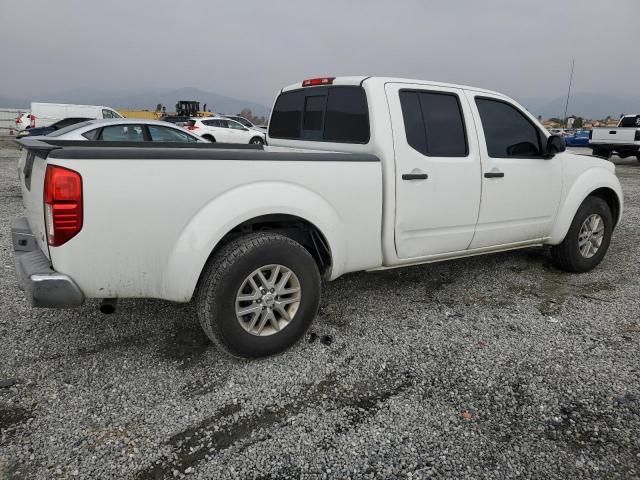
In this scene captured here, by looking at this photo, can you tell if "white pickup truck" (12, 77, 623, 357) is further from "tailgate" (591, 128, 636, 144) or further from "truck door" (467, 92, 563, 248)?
"tailgate" (591, 128, 636, 144)

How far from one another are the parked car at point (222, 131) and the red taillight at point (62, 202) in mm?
16850

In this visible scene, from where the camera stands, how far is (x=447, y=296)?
4238mm

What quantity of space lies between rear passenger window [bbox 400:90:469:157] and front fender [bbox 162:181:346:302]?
3.64ft

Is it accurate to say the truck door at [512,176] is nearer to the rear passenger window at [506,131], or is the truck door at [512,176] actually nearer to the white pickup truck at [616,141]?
the rear passenger window at [506,131]

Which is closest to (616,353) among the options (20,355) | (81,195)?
(81,195)

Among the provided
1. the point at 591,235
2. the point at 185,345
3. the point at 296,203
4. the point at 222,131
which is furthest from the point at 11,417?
the point at 222,131

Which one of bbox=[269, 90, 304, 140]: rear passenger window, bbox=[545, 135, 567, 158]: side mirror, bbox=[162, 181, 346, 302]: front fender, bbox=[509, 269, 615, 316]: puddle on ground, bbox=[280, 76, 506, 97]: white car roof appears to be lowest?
bbox=[509, 269, 615, 316]: puddle on ground

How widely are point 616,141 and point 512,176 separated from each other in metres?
14.7

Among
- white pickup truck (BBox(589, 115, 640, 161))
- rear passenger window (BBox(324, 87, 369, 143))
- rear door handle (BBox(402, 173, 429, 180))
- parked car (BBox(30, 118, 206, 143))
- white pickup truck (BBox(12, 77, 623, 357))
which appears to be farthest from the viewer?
white pickup truck (BBox(589, 115, 640, 161))

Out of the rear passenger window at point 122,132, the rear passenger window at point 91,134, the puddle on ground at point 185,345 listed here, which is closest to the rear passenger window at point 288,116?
the puddle on ground at point 185,345

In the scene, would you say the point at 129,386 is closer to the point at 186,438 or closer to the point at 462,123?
the point at 186,438

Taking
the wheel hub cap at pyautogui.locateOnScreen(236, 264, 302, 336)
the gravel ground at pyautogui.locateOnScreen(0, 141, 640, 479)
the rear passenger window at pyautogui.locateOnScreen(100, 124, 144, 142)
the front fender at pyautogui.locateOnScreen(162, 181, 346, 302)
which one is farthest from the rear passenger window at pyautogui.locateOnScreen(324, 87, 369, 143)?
the rear passenger window at pyautogui.locateOnScreen(100, 124, 144, 142)

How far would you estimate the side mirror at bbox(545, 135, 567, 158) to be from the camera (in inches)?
167

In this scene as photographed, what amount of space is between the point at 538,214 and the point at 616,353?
1516mm
